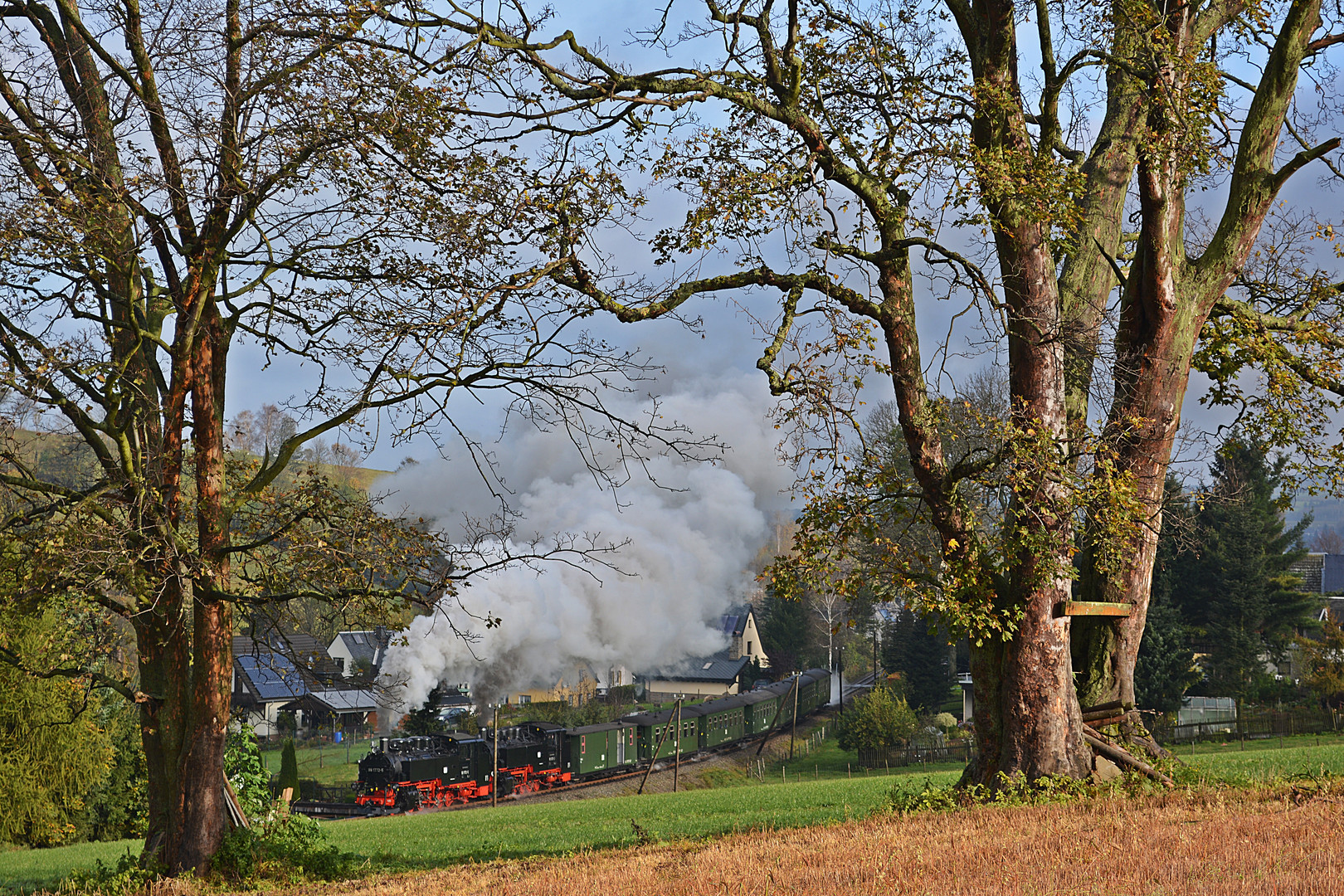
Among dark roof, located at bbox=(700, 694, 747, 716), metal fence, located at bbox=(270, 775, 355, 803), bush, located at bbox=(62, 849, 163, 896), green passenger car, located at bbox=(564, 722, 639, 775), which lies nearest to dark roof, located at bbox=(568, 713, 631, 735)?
green passenger car, located at bbox=(564, 722, 639, 775)

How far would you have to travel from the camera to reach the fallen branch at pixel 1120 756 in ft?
28.7

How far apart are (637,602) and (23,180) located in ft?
150

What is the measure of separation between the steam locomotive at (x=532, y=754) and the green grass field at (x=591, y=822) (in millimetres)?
1698

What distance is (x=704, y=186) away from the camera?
838cm

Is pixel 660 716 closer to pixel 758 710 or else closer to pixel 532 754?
pixel 532 754

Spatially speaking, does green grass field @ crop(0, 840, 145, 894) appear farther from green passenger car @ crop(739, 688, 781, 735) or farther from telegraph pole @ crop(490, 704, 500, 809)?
green passenger car @ crop(739, 688, 781, 735)

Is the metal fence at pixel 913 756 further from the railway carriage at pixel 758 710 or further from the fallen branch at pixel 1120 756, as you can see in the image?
the fallen branch at pixel 1120 756

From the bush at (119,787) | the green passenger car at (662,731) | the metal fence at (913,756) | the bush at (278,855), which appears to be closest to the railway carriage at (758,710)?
the green passenger car at (662,731)

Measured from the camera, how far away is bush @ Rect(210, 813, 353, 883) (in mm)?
9109

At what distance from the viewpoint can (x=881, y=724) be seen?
33000 millimetres

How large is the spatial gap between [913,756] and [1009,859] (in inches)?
1165

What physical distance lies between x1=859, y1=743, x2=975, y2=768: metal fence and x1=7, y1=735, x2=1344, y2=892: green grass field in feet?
31.6

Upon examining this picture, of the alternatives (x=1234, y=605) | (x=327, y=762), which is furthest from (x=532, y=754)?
(x=1234, y=605)

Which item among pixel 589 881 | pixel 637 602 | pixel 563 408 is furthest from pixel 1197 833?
pixel 637 602
